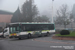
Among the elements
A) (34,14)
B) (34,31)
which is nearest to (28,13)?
(34,14)

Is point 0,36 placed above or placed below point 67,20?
below

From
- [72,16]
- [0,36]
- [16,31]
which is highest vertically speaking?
[72,16]

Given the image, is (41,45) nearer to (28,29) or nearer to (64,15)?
(28,29)

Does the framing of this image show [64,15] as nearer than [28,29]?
No

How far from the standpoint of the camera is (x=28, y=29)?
23.5 m

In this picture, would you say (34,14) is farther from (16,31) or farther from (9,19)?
(16,31)

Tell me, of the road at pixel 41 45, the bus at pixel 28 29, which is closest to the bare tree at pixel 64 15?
the bus at pixel 28 29

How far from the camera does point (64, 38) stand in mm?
18922

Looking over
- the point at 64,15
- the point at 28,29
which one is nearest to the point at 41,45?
the point at 28,29

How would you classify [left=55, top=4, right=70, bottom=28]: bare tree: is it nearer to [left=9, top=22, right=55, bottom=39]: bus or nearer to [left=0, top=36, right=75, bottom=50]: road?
[left=9, top=22, right=55, bottom=39]: bus

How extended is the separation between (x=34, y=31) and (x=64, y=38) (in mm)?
7290

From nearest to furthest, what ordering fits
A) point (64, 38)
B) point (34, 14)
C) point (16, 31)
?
1. point (64, 38)
2. point (16, 31)
3. point (34, 14)

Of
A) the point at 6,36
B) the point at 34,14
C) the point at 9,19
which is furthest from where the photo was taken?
the point at 9,19

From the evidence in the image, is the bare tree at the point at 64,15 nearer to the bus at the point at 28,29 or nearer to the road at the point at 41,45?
the bus at the point at 28,29
